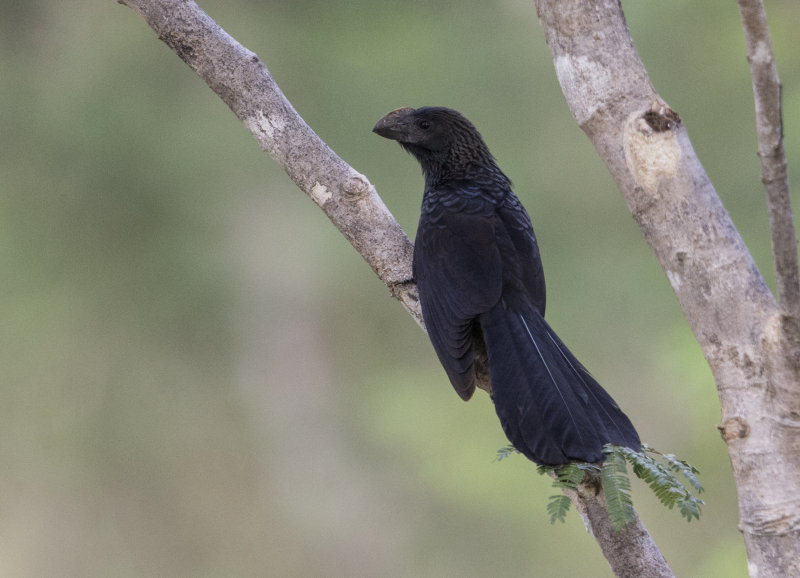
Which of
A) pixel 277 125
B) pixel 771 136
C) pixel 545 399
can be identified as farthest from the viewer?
pixel 277 125

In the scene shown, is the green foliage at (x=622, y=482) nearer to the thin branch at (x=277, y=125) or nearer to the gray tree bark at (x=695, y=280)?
the gray tree bark at (x=695, y=280)

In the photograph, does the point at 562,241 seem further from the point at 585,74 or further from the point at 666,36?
the point at 585,74

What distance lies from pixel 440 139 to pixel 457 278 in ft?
2.72

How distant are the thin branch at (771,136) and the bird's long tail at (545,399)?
696 mm

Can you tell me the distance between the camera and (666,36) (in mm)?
7105

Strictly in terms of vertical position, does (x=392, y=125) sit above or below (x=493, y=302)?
above

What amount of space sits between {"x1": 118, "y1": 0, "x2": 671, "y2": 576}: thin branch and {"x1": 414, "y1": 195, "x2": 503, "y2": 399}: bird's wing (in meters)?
0.12

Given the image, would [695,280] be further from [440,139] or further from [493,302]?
[440,139]

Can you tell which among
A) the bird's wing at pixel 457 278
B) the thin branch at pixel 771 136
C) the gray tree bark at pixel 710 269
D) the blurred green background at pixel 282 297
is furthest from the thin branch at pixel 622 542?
the blurred green background at pixel 282 297

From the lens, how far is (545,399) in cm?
219

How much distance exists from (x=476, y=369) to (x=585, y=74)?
3.36ft

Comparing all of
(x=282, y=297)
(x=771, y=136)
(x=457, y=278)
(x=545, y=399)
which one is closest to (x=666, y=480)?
(x=545, y=399)

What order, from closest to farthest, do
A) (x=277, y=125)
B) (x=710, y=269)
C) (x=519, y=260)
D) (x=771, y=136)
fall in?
(x=771, y=136) → (x=710, y=269) → (x=277, y=125) → (x=519, y=260)

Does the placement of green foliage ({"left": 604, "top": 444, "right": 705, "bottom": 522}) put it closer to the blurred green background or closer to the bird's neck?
the bird's neck
